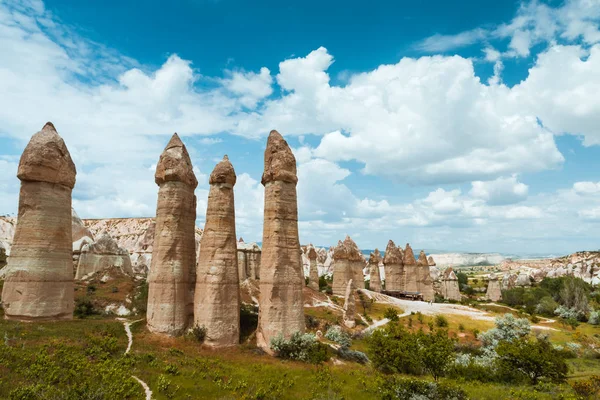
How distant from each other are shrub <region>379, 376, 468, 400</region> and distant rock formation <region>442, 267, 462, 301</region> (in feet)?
205

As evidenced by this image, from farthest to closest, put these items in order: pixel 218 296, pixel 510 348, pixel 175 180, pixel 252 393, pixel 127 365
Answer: pixel 175 180 < pixel 218 296 < pixel 510 348 < pixel 127 365 < pixel 252 393

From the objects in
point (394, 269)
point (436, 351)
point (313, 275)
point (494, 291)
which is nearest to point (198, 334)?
point (436, 351)

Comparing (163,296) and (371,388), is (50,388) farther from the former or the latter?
(371,388)

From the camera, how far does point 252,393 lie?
18203 millimetres

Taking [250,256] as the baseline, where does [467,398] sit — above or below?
below

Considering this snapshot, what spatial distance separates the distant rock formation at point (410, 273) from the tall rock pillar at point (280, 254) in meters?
44.0

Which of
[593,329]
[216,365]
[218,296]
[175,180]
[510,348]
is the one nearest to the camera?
[216,365]

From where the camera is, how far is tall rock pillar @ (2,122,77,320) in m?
24.6

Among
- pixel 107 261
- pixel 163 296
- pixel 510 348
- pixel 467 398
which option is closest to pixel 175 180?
pixel 163 296

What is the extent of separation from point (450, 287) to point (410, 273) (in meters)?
15.2

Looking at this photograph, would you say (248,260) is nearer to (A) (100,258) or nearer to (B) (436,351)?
(A) (100,258)

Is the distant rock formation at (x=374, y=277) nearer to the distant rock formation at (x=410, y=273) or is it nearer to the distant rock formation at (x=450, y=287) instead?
the distant rock formation at (x=410, y=273)

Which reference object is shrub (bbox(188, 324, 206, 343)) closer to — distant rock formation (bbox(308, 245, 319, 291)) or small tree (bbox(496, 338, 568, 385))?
small tree (bbox(496, 338, 568, 385))

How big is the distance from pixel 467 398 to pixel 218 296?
645 inches
